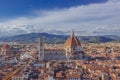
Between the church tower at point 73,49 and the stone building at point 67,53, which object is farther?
the church tower at point 73,49

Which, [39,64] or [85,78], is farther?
[39,64]

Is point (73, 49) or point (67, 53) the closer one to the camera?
point (67, 53)

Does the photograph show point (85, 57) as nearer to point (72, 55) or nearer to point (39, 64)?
Result: point (72, 55)

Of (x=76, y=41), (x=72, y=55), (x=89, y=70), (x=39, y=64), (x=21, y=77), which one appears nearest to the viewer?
(x=21, y=77)

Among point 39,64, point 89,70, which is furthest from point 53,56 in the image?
point 89,70

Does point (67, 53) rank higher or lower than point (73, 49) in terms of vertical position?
lower

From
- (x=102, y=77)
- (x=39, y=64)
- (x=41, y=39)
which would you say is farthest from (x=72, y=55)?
(x=102, y=77)

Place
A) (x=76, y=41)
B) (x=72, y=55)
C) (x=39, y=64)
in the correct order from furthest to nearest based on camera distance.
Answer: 1. (x=76, y=41)
2. (x=72, y=55)
3. (x=39, y=64)

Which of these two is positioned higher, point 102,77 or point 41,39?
point 41,39

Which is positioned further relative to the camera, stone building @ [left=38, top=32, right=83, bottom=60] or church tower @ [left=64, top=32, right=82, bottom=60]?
church tower @ [left=64, top=32, right=82, bottom=60]
